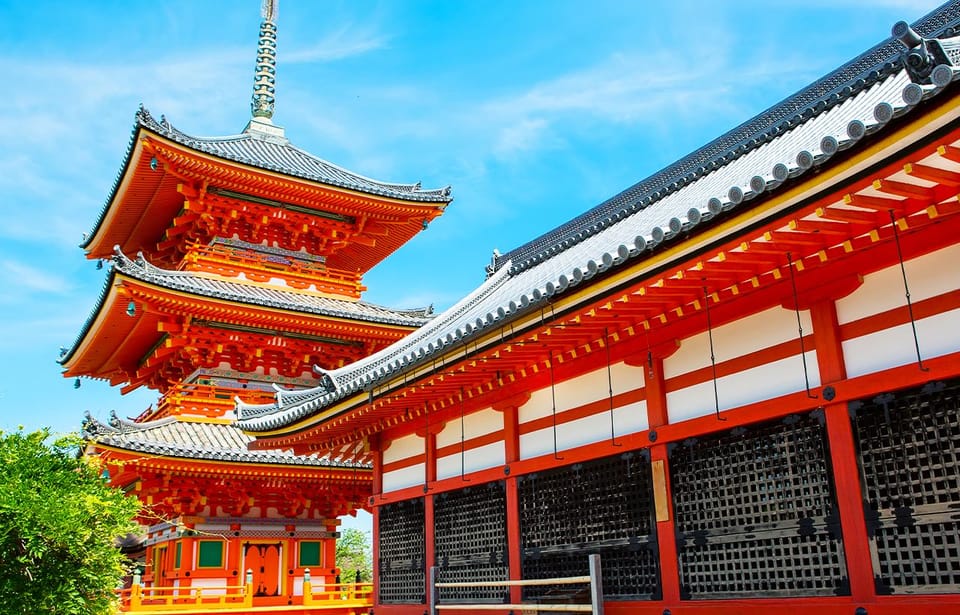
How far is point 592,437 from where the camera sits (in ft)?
29.6

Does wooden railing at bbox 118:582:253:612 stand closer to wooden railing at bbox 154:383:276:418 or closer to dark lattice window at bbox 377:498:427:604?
wooden railing at bbox 154:383:276:418

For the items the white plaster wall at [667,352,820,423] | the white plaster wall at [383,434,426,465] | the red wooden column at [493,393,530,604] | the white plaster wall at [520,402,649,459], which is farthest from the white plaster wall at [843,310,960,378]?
the white plaster wall at [383,434,426,465]

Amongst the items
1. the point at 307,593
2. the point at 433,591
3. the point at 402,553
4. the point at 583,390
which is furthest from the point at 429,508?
the point at 307,593

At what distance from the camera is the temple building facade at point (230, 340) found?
16391 mm

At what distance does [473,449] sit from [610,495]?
2706mm

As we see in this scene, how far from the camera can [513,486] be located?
390 inches

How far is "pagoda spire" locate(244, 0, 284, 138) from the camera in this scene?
2423cm

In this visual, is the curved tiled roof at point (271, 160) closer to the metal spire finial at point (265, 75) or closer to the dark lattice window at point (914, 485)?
the metal spire finial at point (265, 75)

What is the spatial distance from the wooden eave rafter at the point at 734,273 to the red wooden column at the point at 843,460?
0.33m

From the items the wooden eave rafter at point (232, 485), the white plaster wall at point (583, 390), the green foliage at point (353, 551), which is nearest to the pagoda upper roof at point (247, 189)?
the wooden eave rafter at point (232, 485)

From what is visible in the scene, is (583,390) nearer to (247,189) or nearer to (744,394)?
(744,394)

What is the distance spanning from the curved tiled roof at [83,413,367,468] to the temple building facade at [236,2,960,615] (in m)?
5.10

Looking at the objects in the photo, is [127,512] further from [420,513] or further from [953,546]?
[953,546]

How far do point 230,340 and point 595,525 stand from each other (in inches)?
471
